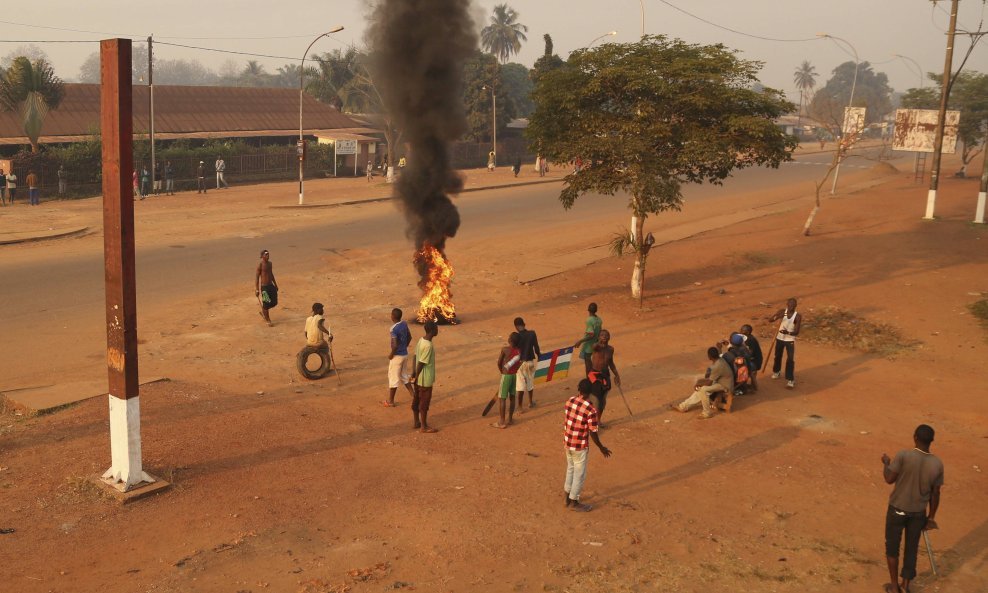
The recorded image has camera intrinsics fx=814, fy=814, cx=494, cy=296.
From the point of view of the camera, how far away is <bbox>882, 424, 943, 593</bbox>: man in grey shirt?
7477mm

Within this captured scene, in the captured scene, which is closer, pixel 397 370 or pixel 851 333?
pixel 397 370

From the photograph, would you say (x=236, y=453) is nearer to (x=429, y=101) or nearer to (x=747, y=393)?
(x=747, y=393)

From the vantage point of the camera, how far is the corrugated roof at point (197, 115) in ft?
136

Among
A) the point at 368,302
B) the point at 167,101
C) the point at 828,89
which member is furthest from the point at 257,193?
the point at 828,89

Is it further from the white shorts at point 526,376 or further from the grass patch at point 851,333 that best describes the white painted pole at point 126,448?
the grass patch at point 851,333

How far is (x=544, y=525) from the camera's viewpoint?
346 inches

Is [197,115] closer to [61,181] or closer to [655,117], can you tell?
[61,181]

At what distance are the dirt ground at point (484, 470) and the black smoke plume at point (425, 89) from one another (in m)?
2.61

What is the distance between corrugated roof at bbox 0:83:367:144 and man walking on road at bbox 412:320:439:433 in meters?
35.0

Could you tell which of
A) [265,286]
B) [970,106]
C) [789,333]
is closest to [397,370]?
[265,286]

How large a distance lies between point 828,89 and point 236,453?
7678 inches

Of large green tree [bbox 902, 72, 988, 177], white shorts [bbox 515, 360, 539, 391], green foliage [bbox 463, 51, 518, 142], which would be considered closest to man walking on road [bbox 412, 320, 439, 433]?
white shorts [bbox 515, 360, 539, 391]

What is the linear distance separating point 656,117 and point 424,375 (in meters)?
10.1

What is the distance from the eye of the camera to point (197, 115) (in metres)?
47.9
